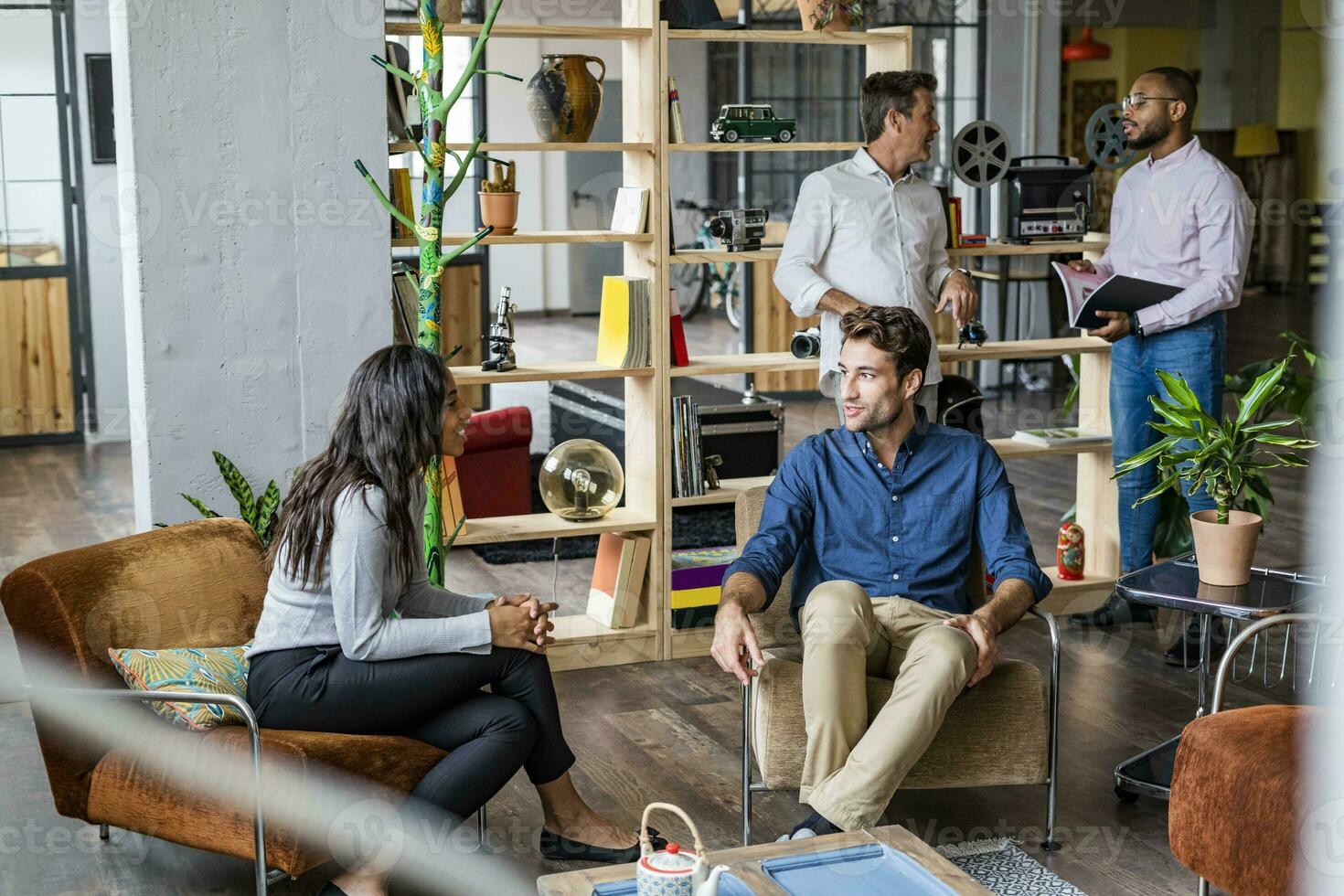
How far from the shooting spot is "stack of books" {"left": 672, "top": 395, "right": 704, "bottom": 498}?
459cm

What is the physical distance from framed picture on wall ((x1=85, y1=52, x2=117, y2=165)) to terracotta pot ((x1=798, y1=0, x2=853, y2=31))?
5.13 meters

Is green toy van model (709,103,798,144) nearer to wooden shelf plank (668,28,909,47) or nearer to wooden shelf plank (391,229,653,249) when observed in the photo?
wooden shelf plank (668,28,909,47)

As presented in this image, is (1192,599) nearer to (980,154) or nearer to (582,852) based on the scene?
(582,852)

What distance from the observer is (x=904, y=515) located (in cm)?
331

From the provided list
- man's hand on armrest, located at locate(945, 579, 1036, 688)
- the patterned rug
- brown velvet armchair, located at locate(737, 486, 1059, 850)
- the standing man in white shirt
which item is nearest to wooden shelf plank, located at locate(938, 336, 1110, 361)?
the standing man in white shirt

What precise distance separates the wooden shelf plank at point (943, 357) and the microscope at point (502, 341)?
1.69ft

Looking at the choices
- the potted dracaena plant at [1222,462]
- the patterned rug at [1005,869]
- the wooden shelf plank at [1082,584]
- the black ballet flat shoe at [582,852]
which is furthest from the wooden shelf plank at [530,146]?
the patterned rug at [1005,869]

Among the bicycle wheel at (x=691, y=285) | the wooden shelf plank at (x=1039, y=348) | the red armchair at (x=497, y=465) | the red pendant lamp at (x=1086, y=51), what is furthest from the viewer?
the bicycle wheel at (x=691, y=285)

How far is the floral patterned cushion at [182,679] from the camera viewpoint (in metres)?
2.81

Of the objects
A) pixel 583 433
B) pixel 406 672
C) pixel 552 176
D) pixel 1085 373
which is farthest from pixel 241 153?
pixel 552 176

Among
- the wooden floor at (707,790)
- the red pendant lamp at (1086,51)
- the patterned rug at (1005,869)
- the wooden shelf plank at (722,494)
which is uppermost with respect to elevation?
the red pendant lamp at (1086,51)

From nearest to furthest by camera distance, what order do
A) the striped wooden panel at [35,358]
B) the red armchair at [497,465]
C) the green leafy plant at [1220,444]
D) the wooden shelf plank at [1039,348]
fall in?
the green leafy plant at [1220,444] → the wooden shelf plank at [1039,348] → the red armchair at [497,465] → the striped wooden panel at [35,358]

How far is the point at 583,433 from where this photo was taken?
730cm

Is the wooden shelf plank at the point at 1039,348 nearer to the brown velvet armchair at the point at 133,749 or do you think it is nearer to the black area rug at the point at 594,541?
the black area rug at the point at 594,541
